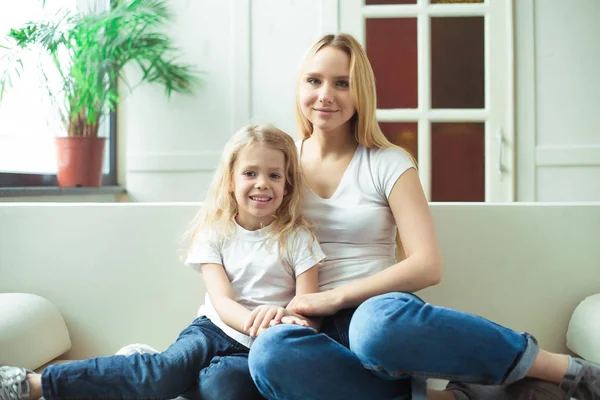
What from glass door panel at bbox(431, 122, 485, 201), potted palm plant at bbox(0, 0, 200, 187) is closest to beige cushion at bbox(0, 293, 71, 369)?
potted palm plant at bbox(0, 0, 200, 187)

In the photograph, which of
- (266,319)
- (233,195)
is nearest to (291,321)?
(266,319)

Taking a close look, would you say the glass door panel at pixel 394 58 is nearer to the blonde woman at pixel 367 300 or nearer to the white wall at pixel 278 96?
the white wall at pixel 278 96

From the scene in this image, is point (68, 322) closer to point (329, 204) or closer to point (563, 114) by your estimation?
point (329, 204)

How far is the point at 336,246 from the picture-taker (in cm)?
152

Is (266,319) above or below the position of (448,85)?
below

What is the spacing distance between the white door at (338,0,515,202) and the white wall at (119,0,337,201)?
388 millimetres

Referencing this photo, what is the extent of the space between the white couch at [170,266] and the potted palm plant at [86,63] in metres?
1.38

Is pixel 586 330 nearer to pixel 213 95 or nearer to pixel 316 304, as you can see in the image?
pixel 316 304

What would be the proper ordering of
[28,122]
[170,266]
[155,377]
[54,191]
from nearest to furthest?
[155,377] < [170,266] < [54,191] < [28,122]

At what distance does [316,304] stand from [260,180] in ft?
1.02

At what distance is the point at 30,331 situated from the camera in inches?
58.2

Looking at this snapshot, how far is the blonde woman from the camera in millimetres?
1156

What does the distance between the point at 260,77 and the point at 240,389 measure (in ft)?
8.69

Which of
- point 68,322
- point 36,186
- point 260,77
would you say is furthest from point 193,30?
point 68,322
